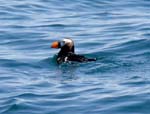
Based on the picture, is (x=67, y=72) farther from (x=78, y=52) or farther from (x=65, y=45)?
(x=78, y=52)

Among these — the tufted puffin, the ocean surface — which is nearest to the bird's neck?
the tufted puffin

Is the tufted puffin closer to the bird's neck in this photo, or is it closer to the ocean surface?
the bird's neck

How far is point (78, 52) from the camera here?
15.0 m

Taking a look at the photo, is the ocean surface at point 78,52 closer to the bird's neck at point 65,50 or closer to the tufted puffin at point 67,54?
the tufted puffin at point 67,54

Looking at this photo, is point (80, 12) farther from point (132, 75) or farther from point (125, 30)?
point (132, 75)

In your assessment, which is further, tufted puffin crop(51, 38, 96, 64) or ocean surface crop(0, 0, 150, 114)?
tufted puffin crop(51, 38, 96, 64)

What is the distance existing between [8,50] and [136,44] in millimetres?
2802

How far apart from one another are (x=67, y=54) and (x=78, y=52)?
1096mm

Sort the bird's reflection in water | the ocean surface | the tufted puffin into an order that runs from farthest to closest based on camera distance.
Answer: the tufted puffin, the bird's reflection in water, the ocean surface

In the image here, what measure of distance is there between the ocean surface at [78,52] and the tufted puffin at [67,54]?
128 mm

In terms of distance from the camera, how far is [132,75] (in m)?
11.7

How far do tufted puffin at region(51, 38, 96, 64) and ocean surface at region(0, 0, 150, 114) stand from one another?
5.0 inches

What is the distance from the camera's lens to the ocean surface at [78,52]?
10156 mm

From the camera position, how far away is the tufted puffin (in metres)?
13.1
